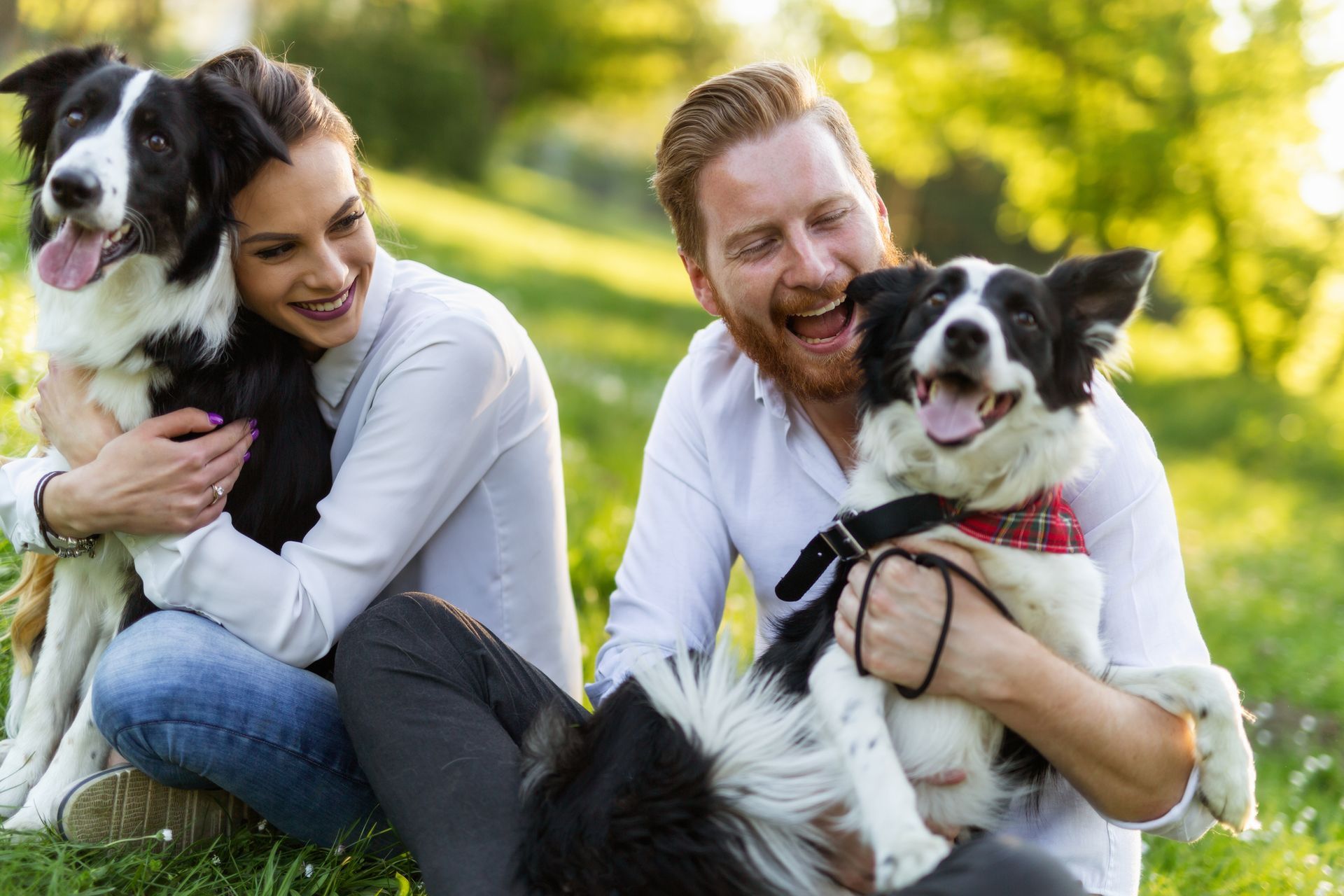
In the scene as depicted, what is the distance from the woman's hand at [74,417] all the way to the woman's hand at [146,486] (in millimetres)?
71

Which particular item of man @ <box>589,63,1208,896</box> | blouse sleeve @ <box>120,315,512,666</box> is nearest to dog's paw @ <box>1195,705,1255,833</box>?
man @ <box>589,63,1208,896</box>

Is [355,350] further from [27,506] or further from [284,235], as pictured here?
[27,506]

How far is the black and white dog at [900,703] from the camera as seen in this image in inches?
79.0

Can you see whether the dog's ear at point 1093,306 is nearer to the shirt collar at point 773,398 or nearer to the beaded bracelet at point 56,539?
the shirt collar at point 773,398

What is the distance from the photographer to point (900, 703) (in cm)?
213

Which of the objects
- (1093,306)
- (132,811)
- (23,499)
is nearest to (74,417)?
(23,499)

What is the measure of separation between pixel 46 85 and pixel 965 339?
2118 millimetres

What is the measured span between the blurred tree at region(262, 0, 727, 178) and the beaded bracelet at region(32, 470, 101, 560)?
23.9 metres

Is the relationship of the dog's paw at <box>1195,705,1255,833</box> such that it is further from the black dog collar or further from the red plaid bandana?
the black dog collar

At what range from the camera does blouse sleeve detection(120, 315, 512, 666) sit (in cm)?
234

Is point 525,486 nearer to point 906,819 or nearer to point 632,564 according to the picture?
point 632,564

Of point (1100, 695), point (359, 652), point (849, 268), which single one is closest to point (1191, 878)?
point (1100, 695)

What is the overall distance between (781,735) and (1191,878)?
179 centimetres

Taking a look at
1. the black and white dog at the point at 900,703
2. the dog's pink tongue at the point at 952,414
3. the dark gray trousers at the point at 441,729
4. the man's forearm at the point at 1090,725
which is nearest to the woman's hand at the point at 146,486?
the dark gray trousers at the point at 441,729
